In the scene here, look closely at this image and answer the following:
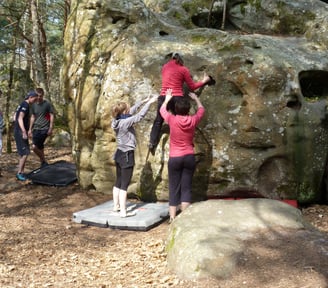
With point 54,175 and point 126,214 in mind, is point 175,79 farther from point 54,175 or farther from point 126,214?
point 54,175

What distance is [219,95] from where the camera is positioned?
27.0 feet

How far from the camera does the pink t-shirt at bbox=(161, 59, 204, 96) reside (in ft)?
25.5

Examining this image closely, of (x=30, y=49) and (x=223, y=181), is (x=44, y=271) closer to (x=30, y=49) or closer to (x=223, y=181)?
(x=223, y=181)

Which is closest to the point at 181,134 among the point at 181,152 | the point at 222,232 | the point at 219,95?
the point at 181,152

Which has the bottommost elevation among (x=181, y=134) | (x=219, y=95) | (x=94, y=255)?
(x=94, y=255)

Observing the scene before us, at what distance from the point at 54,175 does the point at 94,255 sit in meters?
4.82

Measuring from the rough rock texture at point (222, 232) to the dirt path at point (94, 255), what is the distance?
141 mm

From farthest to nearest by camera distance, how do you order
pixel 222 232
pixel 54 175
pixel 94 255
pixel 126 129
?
pixel 54 175
pixel 126 129
pixel 94 255
pixel 222 232

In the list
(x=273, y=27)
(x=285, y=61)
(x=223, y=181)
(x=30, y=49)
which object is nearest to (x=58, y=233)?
(x=223, y=181)

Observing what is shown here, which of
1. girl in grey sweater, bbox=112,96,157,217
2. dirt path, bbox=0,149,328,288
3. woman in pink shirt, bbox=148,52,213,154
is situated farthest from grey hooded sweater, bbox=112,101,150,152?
dirt path, bbox=0,149,328,288

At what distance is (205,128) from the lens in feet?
26.9

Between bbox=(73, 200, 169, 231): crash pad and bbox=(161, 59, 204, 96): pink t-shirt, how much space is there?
221 centimetres

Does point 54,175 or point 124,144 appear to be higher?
point 124,144

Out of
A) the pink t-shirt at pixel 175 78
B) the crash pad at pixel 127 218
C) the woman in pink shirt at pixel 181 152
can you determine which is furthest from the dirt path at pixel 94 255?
the pink t-shirt at pixel 175 78
